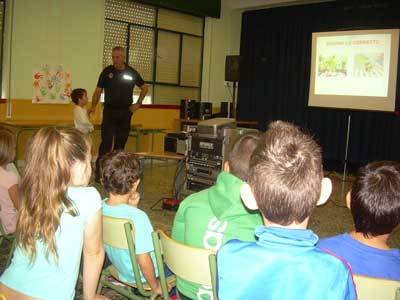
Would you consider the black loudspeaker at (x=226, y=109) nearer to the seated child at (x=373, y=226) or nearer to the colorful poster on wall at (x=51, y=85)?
the colorful poster on wall at (x=51, y=85)

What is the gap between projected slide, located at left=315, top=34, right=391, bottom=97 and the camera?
651 cm

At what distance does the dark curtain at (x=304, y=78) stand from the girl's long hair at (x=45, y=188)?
20.2 feet

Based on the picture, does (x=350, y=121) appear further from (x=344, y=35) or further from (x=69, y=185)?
(x=69, y=185)

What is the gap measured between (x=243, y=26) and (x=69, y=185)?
807cm

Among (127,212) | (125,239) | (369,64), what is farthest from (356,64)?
(125,239)

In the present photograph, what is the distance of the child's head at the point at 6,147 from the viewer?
2.38 m

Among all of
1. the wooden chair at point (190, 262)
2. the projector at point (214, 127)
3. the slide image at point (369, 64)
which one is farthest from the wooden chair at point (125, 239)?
the slide image at point (369, 64)

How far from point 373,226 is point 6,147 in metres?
1.89

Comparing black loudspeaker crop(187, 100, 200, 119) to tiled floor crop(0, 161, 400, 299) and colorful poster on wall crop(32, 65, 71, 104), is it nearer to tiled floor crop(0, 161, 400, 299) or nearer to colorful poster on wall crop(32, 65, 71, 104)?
tiled floor crop(0, 161, 400, 299)

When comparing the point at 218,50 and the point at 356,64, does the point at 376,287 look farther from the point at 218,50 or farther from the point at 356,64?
the point at 218,50

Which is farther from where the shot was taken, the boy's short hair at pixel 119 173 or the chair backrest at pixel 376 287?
the boy's short hair at pixel 119 173

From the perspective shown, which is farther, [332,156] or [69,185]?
[332,156]

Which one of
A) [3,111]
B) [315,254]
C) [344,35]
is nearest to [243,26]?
[344,35]

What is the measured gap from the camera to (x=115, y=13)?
7086mm
